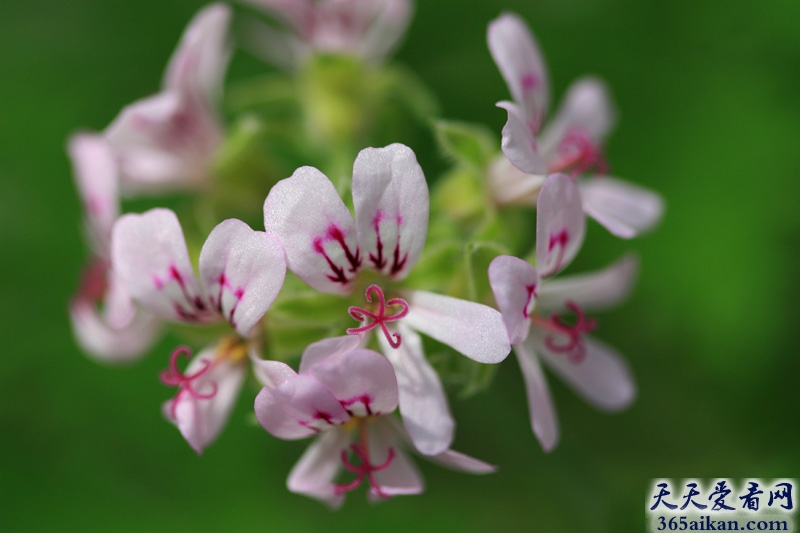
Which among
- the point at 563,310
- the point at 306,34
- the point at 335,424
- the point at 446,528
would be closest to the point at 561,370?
the point at 563,310

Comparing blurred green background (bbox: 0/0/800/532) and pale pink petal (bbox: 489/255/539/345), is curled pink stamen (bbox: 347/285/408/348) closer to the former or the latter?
pale pink petal (bbox: 489/255/539/345)


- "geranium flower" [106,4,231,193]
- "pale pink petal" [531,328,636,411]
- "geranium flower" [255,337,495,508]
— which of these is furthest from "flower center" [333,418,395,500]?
"geranium flower" [106,4,231,193]

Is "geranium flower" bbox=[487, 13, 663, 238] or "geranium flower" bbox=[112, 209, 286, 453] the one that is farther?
"geranium flower" bbox=[487, 13, 663, 238]

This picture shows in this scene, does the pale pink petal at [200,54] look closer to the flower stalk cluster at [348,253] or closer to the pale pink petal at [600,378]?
the flower stalk cluster at [348,253]

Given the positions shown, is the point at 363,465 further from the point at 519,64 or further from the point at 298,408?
the point at 519,64

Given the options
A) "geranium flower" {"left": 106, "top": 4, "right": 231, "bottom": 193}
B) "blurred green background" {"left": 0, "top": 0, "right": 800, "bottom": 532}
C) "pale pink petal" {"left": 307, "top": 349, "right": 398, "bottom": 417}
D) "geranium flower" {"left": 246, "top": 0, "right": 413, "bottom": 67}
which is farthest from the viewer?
"blurred green background" {"left": 0, "top": 0, "right": 800, "bottom": 532}

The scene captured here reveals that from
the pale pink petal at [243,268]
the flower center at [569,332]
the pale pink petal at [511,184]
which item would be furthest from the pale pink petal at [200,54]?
the flower center at [569,332]
